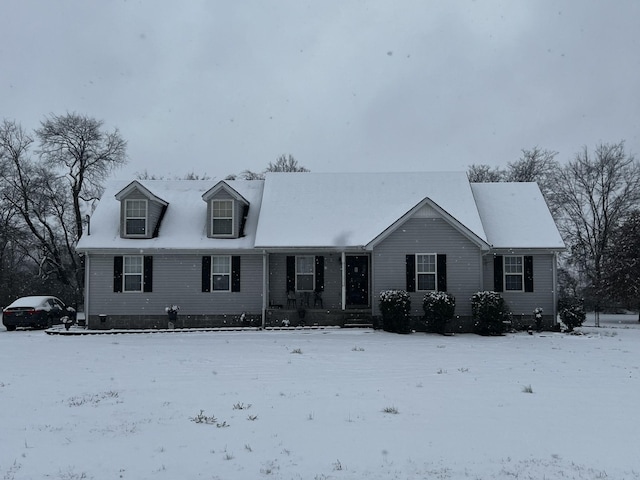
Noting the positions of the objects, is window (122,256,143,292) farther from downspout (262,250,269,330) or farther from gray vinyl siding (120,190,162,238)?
downspout (262,250,269,330)

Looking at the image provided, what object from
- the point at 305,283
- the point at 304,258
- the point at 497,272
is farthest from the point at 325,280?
the point at 497,272

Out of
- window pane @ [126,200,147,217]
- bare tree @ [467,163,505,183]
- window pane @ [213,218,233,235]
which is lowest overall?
window pane @ [213,218,233,235]

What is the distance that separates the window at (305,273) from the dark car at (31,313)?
9389 millimetres

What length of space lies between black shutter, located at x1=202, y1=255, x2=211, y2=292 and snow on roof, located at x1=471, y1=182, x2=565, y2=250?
431 inches

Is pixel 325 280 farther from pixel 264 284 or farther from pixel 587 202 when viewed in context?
pixel 587 202

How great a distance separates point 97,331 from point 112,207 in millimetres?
5792

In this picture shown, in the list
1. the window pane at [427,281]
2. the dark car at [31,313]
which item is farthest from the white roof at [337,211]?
the dark car at [31,313]

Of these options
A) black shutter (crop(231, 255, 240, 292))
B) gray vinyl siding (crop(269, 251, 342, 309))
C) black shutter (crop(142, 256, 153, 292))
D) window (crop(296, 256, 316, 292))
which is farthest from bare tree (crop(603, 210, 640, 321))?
black shutter (crop(142, 256, 153, 292))

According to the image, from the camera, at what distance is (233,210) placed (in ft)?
77.4

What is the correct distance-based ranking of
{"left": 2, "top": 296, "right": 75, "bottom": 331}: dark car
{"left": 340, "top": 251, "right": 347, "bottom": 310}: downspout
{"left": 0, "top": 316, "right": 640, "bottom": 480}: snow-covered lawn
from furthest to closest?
{"left": 2, "top": 296, "right": 75, "bottom": 331}: dark car
{"left": 340, "top": 251, "right": 347, "bottom": 310}: downspout
{"left": 0, "top": 316, "right": 640, "bottom": 480}: snow-covered lawn

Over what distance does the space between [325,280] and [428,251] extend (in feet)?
14.0

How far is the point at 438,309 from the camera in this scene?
20547 millimetres

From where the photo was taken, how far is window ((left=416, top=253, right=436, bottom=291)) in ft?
71.6

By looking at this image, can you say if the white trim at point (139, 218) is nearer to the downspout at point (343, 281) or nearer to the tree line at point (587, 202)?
the downspout at point (343, 281)
